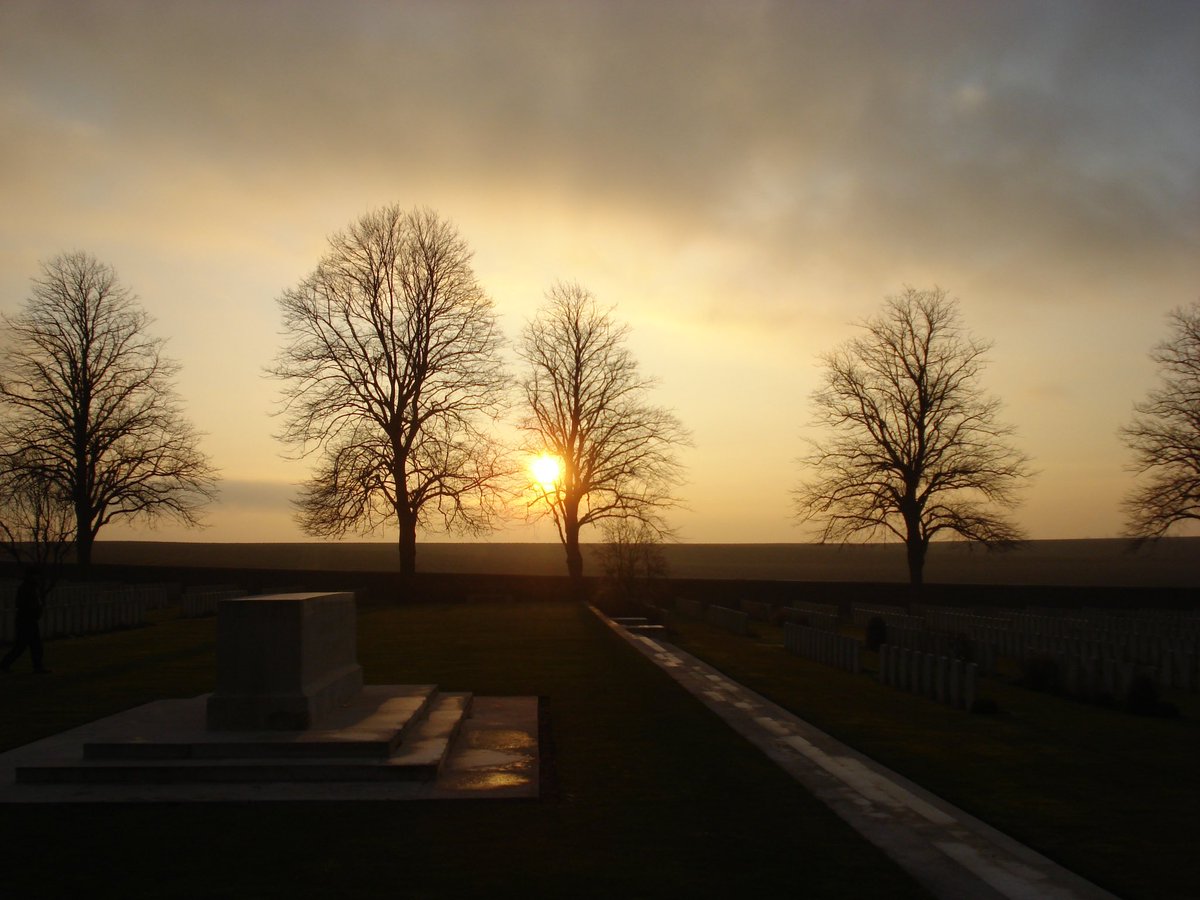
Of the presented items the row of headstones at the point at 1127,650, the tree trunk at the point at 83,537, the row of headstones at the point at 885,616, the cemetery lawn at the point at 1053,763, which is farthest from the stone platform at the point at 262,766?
the tree trunk at the point at 83,537

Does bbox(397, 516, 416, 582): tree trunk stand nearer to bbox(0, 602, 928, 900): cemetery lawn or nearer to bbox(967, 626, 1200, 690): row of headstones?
bbox(967, 626, 1200, 690): row of headstones

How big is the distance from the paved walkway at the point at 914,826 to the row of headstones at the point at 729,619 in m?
17.7

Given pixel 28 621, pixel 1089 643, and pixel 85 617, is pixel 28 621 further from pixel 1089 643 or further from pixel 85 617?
pixel 1089 643

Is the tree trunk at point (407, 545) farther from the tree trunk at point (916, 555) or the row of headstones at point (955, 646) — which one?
the row of headstones at point (955, 646)

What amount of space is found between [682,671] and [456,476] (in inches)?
894

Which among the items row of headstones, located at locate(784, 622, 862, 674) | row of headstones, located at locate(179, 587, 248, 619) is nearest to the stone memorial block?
row of headstones, located at locate(784, 622, 862, 674)

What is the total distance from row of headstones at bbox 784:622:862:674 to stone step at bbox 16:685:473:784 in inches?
487

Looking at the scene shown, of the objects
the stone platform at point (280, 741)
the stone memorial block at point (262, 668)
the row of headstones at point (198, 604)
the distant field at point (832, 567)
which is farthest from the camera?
the distant field at point (832, 567)

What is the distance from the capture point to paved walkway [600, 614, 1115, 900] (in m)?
5.84

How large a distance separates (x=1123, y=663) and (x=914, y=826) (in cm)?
954

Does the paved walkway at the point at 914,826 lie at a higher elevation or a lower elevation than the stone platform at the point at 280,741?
lower

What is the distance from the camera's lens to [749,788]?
27.1 ft

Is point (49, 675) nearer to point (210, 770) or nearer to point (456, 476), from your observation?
point (210, 770)

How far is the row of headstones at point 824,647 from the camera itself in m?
19.6
